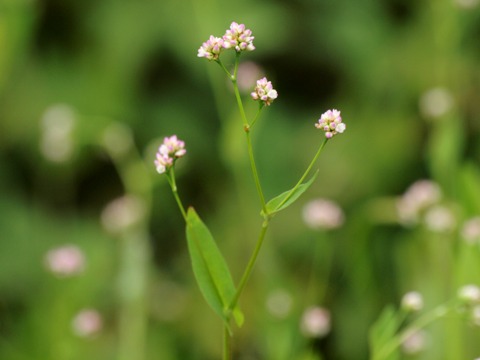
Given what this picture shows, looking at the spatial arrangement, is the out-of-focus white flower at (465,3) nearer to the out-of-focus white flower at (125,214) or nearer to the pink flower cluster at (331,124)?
the out-of-focus white flower at (125,214)

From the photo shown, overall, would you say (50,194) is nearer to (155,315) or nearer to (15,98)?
(15,98)

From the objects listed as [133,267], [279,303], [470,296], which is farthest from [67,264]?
[470,296]

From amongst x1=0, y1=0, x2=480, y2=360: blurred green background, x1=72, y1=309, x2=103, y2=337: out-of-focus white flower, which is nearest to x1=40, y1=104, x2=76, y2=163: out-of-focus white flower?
x1=0, y1=0, x2=480, y2=360: blurred green background

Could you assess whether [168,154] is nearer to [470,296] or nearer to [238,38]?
[238,38]

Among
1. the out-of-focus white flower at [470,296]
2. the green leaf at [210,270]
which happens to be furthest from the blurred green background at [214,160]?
the green leaf at [210,270]

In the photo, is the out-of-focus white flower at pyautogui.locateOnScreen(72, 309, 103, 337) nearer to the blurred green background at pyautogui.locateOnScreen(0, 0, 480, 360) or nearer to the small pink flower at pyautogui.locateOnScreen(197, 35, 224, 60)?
the blurred green background at pyautogui.locateOnScreen(0, 0, 480, 360)

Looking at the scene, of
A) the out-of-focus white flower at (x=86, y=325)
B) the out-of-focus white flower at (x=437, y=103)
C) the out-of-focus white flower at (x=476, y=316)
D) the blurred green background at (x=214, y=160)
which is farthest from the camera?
the out-of-focus white flower at (x=437, y=103)

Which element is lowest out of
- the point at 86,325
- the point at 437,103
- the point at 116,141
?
the point at 86,325
